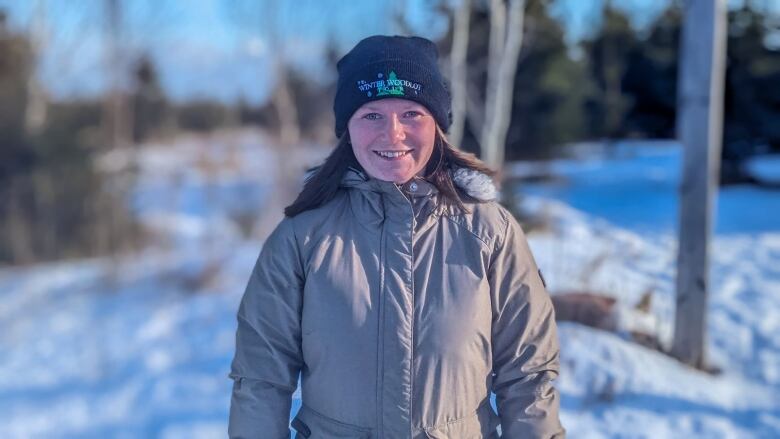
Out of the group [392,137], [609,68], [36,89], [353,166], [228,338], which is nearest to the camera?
[392,137]

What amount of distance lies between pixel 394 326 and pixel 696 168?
3519 millimetres

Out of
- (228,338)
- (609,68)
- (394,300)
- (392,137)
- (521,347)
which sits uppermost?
(609,68)

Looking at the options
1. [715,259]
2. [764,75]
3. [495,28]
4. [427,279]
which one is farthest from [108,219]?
[764,75]

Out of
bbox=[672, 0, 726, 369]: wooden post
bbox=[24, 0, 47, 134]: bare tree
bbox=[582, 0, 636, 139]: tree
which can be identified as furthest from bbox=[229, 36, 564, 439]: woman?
bbox=[582, 0, 636, 139]: tree

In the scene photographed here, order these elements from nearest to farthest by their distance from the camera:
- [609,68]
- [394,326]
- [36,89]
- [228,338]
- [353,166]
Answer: [394,326], [353,166], [228,338], [36,89], [609,68]

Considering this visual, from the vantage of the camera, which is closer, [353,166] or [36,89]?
[353,166]

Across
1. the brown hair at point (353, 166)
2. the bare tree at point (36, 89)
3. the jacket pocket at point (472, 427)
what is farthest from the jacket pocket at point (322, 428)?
the bare tree at point (36, 89)

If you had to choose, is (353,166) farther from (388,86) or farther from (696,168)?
(696,168)

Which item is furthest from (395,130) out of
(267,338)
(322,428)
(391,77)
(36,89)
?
(36,89)

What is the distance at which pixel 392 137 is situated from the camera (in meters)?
1.70

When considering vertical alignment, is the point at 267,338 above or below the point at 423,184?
below

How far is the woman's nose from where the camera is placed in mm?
1703

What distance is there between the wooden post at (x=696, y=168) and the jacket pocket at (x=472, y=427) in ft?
10.4

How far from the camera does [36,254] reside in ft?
45.8
